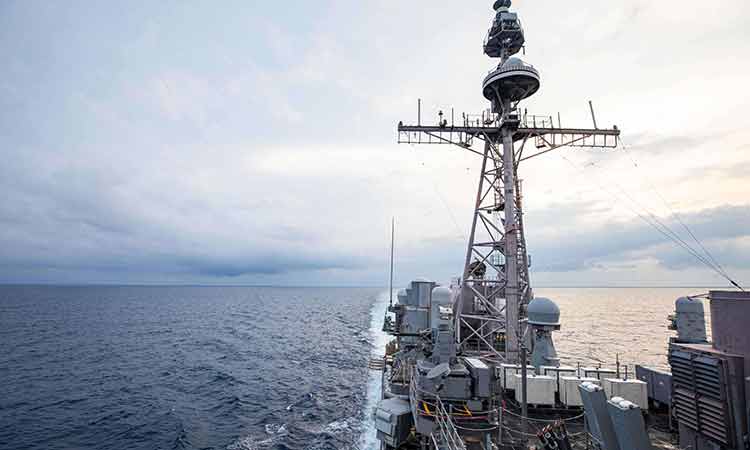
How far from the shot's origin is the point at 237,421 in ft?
84.2

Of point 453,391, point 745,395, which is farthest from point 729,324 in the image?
point 453,391

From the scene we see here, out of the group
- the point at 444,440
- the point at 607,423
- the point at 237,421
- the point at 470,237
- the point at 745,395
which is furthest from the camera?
the point at 237,421

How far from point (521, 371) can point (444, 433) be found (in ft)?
16.1

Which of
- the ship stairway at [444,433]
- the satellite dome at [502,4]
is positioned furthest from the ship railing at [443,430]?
the satellite dome at [502,4]

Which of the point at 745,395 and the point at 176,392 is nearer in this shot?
the point at 745,395

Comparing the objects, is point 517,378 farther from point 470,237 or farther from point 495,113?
point 495,113

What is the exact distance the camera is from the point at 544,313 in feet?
54.1

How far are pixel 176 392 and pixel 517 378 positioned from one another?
2999cm

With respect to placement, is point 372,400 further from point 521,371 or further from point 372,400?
point 521,371

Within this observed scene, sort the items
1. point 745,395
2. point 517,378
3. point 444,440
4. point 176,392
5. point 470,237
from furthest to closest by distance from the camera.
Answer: point 176,392 → point 470,237 → point 517,378 → point 444,440 → point 745,395

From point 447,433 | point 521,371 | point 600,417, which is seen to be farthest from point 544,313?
point 600,417

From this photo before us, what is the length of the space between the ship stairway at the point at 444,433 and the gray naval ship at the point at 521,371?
64mm

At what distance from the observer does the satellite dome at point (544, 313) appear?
16.5 metres

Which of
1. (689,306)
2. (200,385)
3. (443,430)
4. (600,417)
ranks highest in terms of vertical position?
(689,306)
